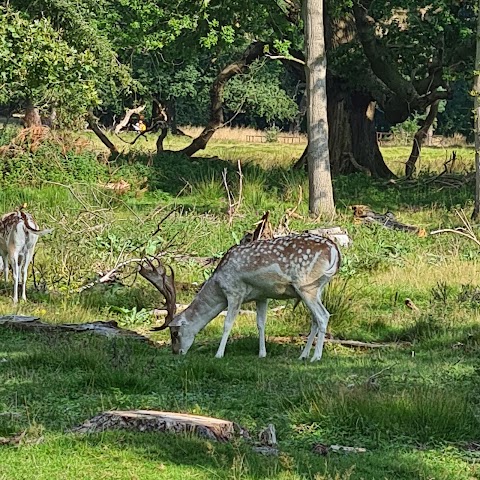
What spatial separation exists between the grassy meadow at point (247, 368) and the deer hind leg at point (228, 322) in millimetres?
197

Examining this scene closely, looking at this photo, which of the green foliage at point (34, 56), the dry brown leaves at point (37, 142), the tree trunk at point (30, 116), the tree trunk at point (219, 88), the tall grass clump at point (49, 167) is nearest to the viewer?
the green foliage at point (34, 56)

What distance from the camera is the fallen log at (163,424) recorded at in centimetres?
662

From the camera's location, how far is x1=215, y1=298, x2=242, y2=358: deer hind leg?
10250 mm

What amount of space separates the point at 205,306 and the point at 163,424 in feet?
A: 13.4

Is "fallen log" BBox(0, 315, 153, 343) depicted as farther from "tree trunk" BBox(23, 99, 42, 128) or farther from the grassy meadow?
"tree trunk" BBox(23, 99, 42, 128)

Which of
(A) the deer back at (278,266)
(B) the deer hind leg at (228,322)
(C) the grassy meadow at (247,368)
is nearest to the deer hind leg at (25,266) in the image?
(C) the grassy meadow at (247,368)

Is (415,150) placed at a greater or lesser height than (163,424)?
lesser

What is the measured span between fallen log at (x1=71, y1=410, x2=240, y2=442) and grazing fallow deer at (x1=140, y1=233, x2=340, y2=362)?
3.33 metres

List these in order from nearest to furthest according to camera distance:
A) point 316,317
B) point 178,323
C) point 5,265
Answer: point 316,317 → point 178,323 → point 5,265

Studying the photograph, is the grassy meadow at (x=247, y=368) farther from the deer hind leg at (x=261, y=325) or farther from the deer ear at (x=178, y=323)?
the deer ear at (x=178, y=323)

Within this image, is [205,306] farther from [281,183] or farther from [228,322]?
[281,183]

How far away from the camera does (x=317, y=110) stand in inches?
847

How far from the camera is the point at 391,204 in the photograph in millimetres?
24344

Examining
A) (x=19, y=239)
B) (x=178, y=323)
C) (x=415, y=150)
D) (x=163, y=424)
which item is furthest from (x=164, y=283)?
(x=415, y=150)
